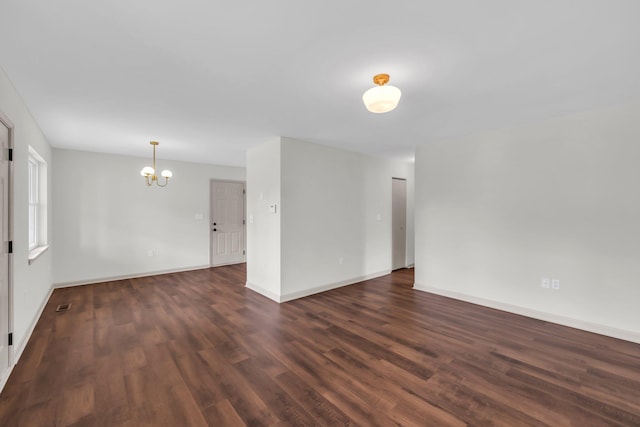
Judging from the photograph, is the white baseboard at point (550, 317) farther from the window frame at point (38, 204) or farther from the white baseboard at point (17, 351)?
the window frame at point (38, 204)

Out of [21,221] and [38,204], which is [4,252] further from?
[38,204]

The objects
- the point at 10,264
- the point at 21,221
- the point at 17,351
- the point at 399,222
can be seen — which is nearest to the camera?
the point at 10,264

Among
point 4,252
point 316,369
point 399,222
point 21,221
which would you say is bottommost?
point 316,369

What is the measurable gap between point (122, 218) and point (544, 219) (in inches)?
272

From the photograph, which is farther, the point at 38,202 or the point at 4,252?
the point at 38,202

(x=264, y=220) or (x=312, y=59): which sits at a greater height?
(x=312, y=59)

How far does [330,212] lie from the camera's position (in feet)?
16.2

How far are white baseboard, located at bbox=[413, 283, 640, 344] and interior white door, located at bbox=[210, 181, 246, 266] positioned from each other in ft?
15.3

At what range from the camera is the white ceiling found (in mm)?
1596

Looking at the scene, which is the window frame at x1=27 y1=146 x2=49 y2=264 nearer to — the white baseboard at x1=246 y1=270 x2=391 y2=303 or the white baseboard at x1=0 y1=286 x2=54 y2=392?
the white baseboard at x1=0 y1=286 x2=54 y2=392

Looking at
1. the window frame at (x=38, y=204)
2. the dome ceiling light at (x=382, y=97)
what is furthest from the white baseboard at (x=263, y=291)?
the dome ceiling light at (x=382, y=97)

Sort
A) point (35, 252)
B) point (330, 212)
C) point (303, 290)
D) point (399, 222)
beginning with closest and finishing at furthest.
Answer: point (35, 252)
point (303, 290)
point (330, 212)
point (399, 222)

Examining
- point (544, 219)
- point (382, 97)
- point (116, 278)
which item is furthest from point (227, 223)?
point (544, 219)

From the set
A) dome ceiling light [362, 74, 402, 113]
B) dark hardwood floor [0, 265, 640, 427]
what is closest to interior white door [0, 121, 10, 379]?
dark hardwood floor [0, 265, 640, 427]
